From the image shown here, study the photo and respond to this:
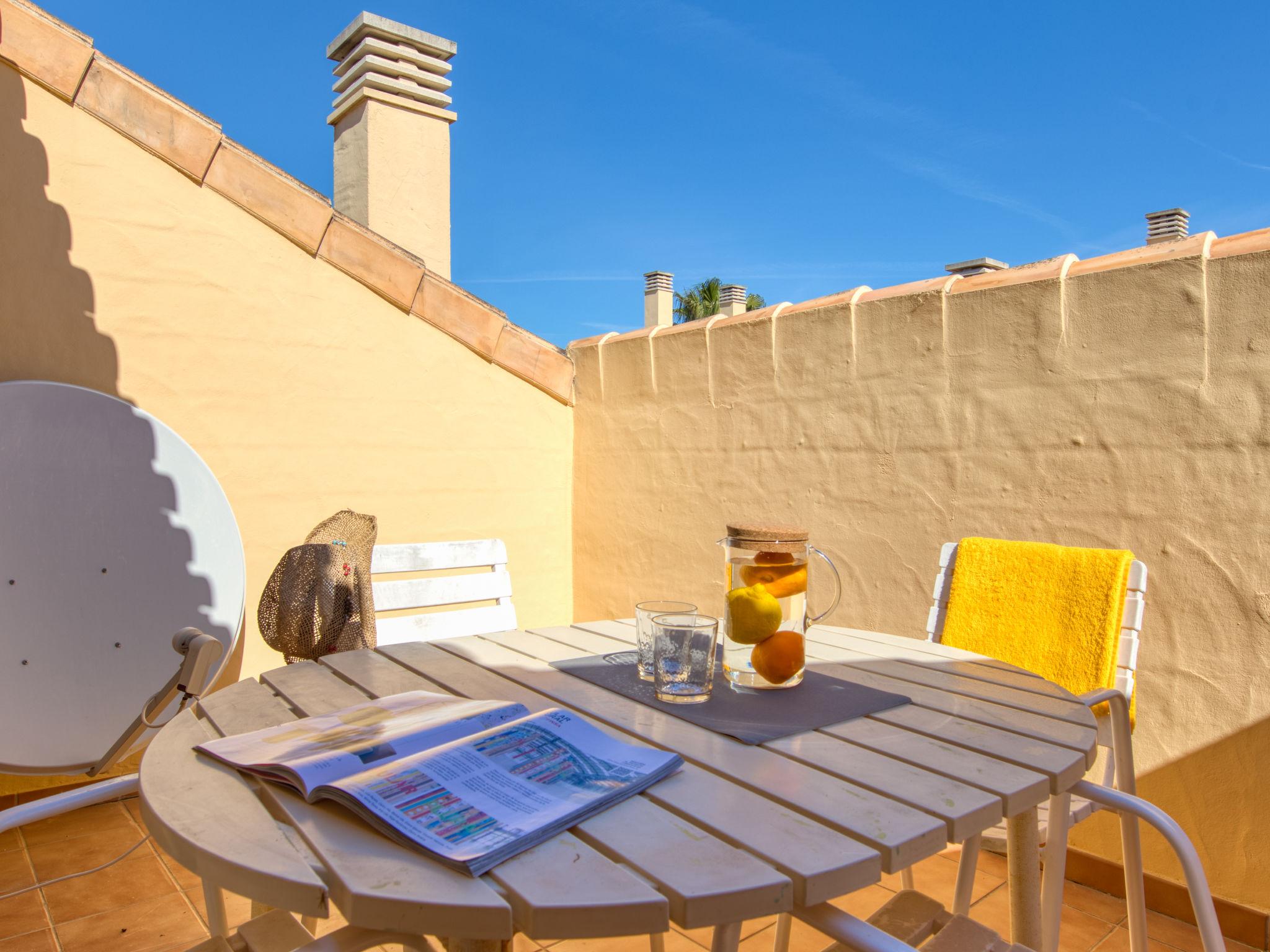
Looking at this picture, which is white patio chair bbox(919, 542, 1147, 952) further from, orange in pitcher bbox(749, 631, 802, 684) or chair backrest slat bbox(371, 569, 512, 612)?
chair backrest slat bbox(371, 569, 512, 612)

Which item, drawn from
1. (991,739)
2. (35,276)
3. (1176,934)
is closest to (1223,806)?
(1176,934)

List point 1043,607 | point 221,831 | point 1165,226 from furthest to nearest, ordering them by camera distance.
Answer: point 1165,226
point 1043,607
point 221,831

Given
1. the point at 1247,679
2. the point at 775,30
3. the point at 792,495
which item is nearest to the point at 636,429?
the point at 792,495

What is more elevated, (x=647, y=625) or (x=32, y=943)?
(x=647, y=625)

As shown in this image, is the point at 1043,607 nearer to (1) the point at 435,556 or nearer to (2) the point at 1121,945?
(2) the point at 1121,945

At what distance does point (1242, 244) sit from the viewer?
186cm

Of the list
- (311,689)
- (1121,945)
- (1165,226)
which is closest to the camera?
(311,689)

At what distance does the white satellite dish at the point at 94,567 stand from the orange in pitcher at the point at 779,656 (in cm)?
146

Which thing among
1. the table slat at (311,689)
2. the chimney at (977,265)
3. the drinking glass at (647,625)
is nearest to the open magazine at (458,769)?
the table slat at (311,689)

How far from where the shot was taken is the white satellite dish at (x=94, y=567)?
2043mm

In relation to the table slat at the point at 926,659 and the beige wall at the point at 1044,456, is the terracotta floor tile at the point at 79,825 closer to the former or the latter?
the beige wall at the point at 1044,456

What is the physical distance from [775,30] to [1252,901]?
2274 centimetres

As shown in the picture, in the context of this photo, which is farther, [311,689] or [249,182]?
[249,182]

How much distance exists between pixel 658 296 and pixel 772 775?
11.0 m
